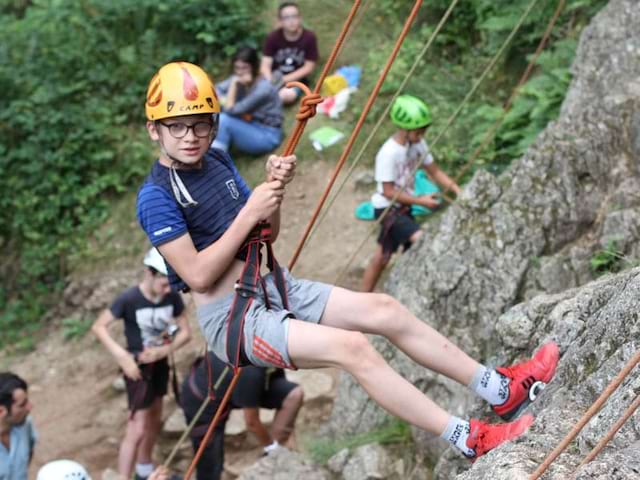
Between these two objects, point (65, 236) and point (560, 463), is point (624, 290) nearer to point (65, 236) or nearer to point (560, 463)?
point (560, 463)

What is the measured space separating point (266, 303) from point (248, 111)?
21.7 feet

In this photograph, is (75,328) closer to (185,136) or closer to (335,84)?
(335,84)

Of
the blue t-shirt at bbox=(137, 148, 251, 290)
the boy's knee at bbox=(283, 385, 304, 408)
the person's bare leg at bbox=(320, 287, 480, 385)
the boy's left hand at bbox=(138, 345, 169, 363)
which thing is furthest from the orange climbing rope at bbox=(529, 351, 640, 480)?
the boy's left hand at bbox=(138, 345, 169, 363)

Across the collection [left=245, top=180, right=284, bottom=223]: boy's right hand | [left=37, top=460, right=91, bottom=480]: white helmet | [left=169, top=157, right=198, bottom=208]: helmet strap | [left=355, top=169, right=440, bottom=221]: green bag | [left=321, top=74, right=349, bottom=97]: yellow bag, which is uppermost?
[left=245, top=180, right=284, bottom=223]: boy's right hand

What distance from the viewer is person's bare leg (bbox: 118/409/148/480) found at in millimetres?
6641

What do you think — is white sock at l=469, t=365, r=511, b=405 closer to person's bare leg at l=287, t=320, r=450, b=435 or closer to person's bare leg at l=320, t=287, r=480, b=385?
person's bare leg at l=320, t=287, r=480, b=385

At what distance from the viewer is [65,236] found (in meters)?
11.1

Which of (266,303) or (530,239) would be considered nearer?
(266,303)

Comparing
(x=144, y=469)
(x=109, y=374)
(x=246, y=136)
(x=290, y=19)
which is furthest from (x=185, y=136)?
(x=290, y=19)

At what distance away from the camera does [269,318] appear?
3689mm

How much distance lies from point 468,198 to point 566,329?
2027 mm

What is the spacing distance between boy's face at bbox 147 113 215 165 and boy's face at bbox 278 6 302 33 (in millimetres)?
6980

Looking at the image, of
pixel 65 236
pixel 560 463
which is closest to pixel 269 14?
pixel 65 236

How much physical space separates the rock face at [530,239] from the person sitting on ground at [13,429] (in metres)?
2.13
